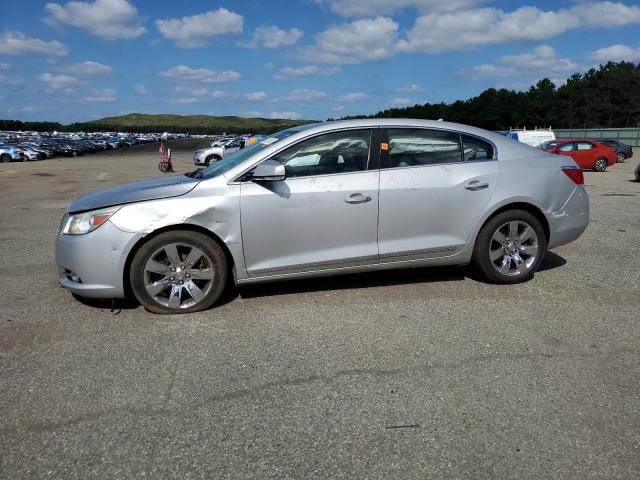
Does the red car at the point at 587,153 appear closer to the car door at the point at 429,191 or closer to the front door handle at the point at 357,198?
the car door at the point at 429,191

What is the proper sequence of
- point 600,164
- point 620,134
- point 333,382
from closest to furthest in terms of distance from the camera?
point 333,382 → point 600,164 → point 620,134

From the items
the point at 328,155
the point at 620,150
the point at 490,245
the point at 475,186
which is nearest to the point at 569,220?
the point at 490,245

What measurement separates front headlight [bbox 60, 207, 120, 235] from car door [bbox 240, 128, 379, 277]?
1057 mm

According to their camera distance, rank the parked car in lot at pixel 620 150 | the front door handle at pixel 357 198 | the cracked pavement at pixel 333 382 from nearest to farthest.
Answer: the cracked pavement at pixel 333 382
the front door handle at pixel 357 198
the parked car in lot at pixel 620 150

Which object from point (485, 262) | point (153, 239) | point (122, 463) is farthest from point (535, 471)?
point (153, 239)

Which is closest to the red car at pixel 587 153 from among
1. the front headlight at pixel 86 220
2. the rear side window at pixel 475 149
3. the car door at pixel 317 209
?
the rear side window at pixel 475 149

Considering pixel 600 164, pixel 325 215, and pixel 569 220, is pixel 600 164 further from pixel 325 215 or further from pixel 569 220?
pixel 325 215

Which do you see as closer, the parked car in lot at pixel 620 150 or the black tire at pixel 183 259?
the black tire at pixel 183 259

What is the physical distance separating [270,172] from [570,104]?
375 ft

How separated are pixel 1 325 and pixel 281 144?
2.68m

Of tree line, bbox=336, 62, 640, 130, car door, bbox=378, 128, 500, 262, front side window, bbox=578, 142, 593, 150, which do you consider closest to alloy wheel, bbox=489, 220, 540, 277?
car door, bbox=378, 128, 500, 262

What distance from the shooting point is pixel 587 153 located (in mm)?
24391

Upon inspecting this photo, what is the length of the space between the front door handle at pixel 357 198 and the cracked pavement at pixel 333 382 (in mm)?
888

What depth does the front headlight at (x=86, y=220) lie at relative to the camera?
425 cm
